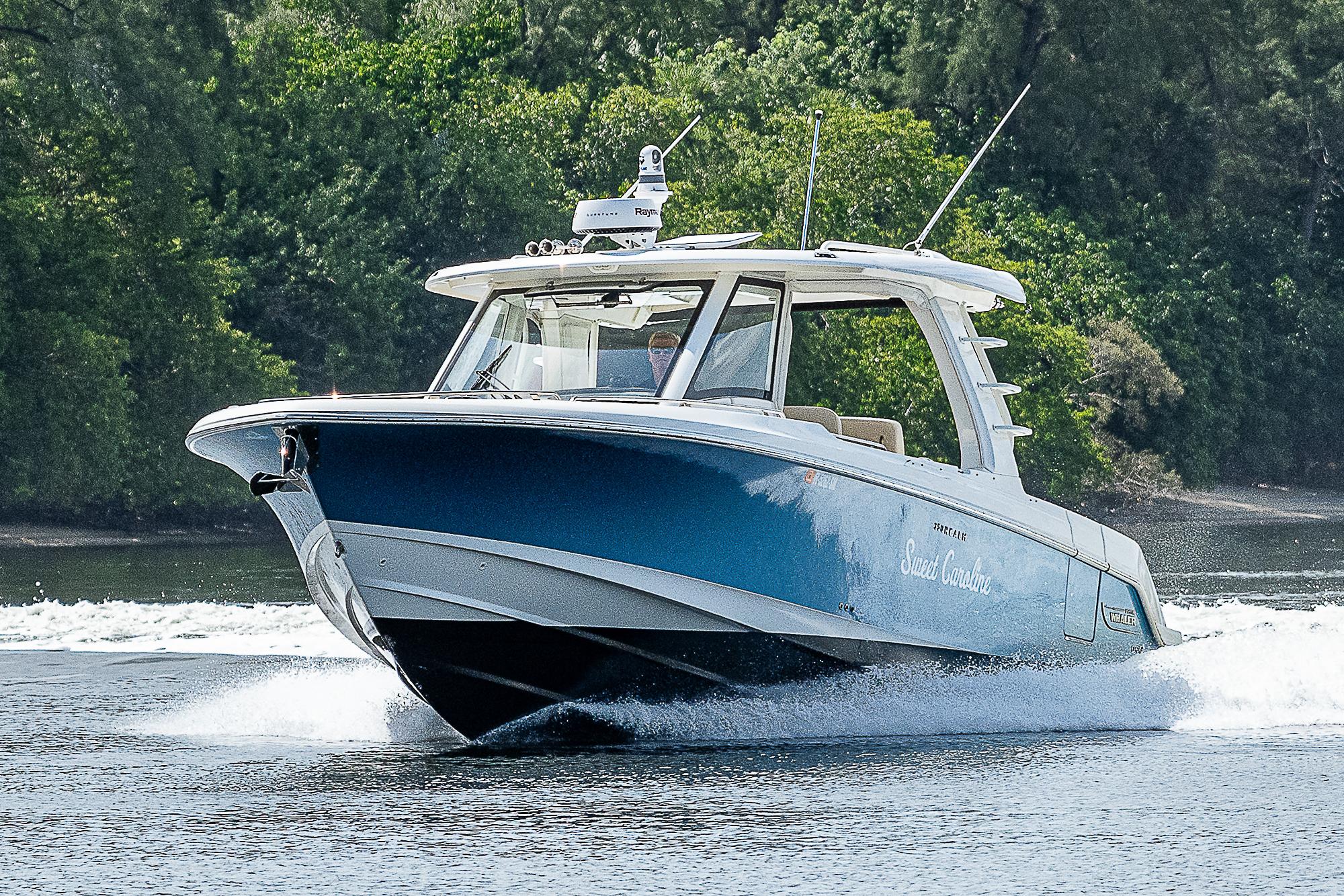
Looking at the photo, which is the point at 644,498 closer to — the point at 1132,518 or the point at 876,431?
the point at 876,431

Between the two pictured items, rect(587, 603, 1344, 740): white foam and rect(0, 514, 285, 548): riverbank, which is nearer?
rect(587, 603, 1344, 740): white foam

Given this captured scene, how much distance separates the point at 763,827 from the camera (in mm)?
7656

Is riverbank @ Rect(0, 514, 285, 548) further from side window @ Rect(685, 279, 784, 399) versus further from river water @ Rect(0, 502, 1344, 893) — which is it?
side window @ Rect(685, 279, 784, 399)

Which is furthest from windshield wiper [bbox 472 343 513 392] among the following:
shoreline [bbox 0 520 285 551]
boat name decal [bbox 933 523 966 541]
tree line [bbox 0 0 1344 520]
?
tree line [bbox 0 0 1344 520]

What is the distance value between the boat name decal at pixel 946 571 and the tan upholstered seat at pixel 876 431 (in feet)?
2.70

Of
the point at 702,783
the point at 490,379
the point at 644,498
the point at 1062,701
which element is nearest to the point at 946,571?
the point at 1062,701

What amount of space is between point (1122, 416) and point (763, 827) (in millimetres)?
46412

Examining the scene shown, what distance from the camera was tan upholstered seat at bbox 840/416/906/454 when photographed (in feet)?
37.5

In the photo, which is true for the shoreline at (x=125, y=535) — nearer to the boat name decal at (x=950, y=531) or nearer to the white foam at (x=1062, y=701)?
the white foam at (x=1062, y=701)

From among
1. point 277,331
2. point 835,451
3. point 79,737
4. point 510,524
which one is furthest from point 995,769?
point 277,331

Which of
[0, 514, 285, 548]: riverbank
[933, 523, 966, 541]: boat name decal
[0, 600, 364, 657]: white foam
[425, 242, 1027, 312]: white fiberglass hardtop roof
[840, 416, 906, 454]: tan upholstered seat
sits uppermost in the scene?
[425, 242, 1027, 312]: white fiberglass hardtop roof

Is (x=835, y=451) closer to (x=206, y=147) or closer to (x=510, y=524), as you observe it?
(x=510, y=524)

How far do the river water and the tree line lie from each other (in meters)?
23.2

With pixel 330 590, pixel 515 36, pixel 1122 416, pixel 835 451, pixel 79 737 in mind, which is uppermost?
pixel 515 36
